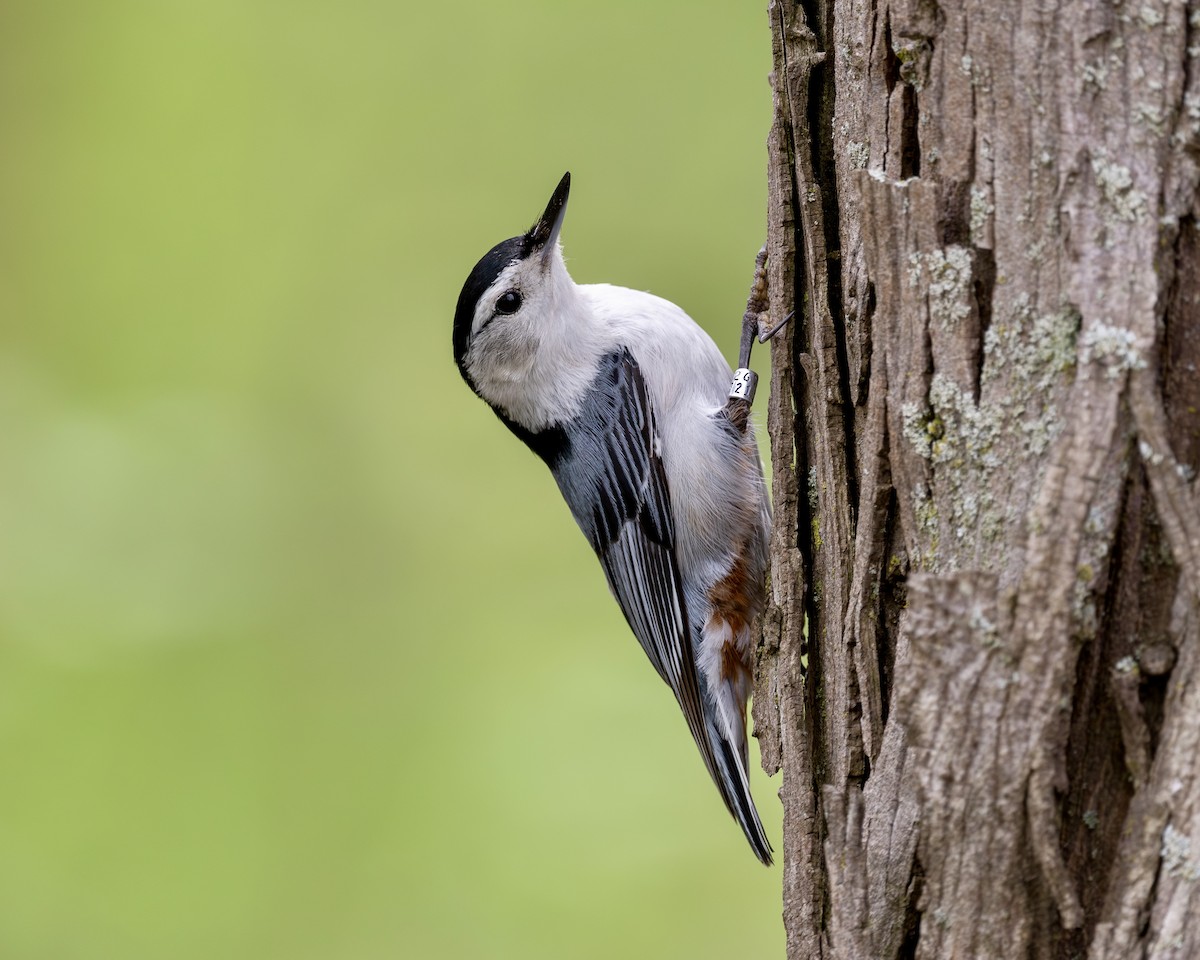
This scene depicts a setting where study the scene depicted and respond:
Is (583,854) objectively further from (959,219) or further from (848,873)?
(959,219)

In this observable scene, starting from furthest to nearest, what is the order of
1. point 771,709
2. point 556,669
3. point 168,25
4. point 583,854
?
point 168,25, point 556,669, point 583,854, point 771,709

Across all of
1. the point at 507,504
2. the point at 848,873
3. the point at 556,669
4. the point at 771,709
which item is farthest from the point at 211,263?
the point at 848,873

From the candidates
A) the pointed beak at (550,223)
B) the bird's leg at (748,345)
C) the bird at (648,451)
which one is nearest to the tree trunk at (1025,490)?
the bird's leg at (748,345)

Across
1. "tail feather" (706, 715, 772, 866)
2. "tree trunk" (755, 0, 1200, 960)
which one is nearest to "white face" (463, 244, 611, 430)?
"tail feather" (706, 715, 772, 866)

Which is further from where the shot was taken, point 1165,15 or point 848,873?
point 848,873

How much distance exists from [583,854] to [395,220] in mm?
2823

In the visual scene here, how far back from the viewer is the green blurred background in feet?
13.3

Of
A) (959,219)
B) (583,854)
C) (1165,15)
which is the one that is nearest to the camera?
(1165,15)

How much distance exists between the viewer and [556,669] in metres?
4.54

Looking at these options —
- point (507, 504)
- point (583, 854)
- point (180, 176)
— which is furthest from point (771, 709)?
point (180, 176)

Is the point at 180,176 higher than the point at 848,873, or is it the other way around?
the point at 180,176

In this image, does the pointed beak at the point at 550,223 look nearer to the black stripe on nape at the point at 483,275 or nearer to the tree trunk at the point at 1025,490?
the black stripe on nape at the point at 483,275

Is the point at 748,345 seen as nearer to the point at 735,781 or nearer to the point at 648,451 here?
the point at 648,451

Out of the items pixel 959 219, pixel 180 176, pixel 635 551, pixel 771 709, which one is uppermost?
pixel 180 176
